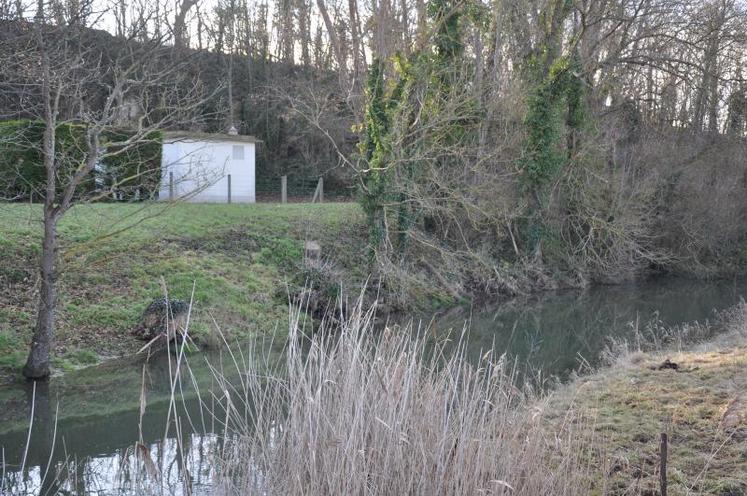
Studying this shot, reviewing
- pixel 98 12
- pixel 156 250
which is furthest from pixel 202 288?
pixel 98 12

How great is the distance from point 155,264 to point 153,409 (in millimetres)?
5674

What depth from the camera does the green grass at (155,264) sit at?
11.6 meters

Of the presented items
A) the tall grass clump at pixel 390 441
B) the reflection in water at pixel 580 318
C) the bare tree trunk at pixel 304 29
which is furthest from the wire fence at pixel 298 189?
the tall grass clump at pixel 390 441

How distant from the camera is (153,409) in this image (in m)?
9.75

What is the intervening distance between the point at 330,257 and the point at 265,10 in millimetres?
19989

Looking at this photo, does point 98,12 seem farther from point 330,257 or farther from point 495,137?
point 495,137

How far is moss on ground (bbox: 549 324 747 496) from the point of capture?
5.00 metres

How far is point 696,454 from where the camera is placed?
5.54 metres

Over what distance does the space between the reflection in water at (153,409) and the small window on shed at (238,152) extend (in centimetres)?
1129

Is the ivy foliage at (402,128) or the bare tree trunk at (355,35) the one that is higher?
the bare tree trunk at (355,35)

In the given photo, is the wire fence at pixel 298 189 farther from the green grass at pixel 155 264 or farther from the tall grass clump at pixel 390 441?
the tall grass clump at pixel 390 441

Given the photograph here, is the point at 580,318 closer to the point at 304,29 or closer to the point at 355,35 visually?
the point at 355,35

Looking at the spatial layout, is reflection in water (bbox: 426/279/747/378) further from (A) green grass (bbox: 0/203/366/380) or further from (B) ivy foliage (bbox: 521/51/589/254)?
(A) green grass (bbox: 0/203/366/380)

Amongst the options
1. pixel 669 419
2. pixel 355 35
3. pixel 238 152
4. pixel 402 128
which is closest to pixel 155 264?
pixel 402 128
